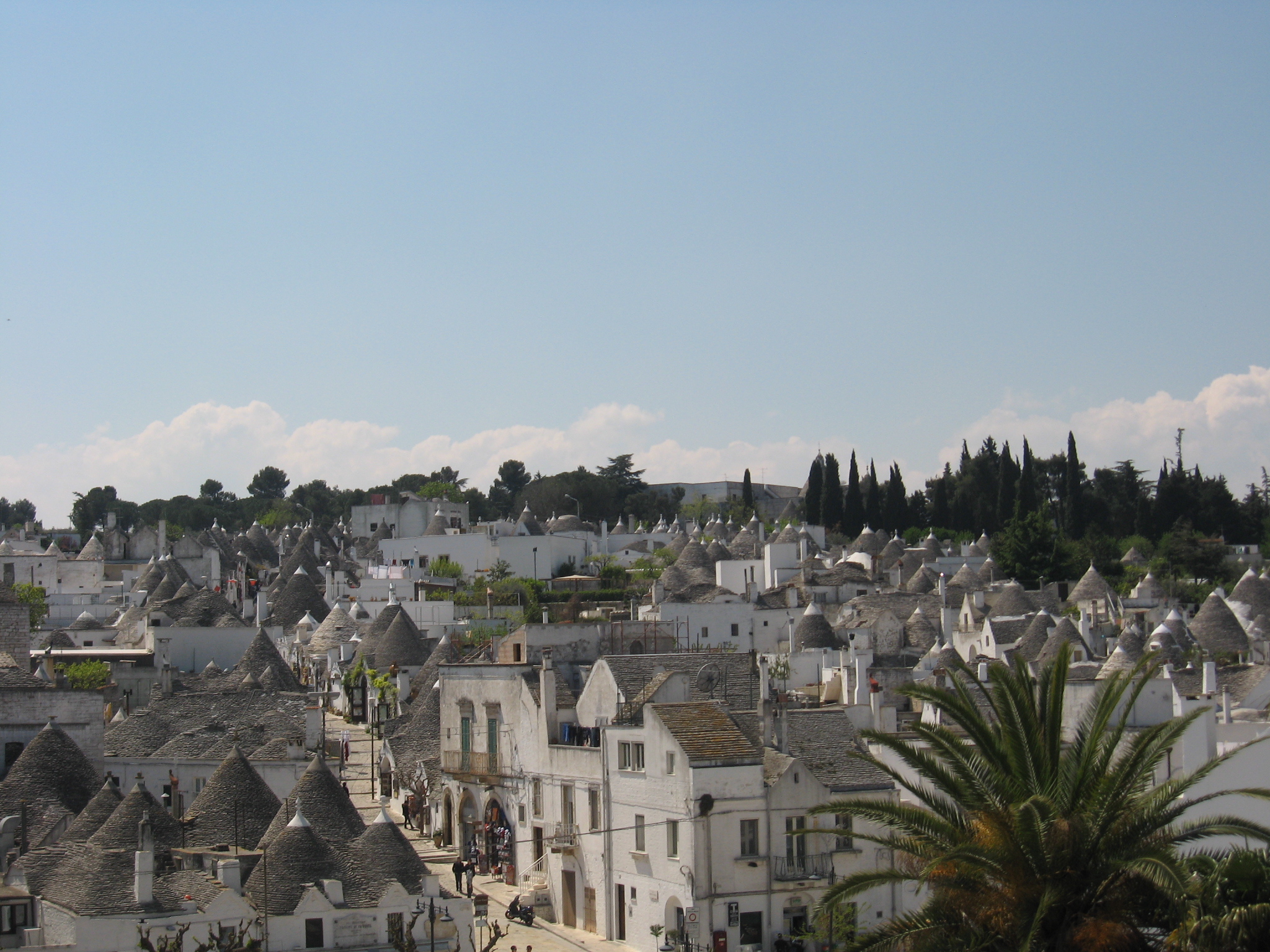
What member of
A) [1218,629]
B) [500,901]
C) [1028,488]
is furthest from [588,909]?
[1028,488]

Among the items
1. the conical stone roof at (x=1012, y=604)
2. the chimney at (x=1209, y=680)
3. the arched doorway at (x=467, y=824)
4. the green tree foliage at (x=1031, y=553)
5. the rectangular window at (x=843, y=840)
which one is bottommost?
the arched doorway at (x=467, y=824)

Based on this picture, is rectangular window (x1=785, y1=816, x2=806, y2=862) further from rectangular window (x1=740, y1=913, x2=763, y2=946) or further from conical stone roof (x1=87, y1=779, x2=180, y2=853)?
conical stone roof (x1=87, y1=779, x2=180, y2=853)

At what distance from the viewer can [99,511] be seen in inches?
5364

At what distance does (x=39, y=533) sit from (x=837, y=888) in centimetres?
11293

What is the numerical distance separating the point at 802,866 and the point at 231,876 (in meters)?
10.3

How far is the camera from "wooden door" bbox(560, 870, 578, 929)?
109ft

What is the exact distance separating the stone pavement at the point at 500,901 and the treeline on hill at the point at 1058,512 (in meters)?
46.4

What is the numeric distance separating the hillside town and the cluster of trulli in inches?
2.5

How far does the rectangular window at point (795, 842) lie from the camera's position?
30062 millimetres

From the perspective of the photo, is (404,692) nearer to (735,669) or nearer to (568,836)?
(735,669)

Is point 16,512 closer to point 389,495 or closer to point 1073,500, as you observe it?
Result: point 389,495

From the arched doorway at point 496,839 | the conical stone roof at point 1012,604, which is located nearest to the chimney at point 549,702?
the arched doorway at point 496,839

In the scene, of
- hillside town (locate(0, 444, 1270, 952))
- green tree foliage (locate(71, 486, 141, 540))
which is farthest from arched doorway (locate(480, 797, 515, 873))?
green tree foliage (locate(71, 486, 141, 540))

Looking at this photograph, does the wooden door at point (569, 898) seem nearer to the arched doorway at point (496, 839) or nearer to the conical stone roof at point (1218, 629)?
the arched doorway at point (496, 839)
